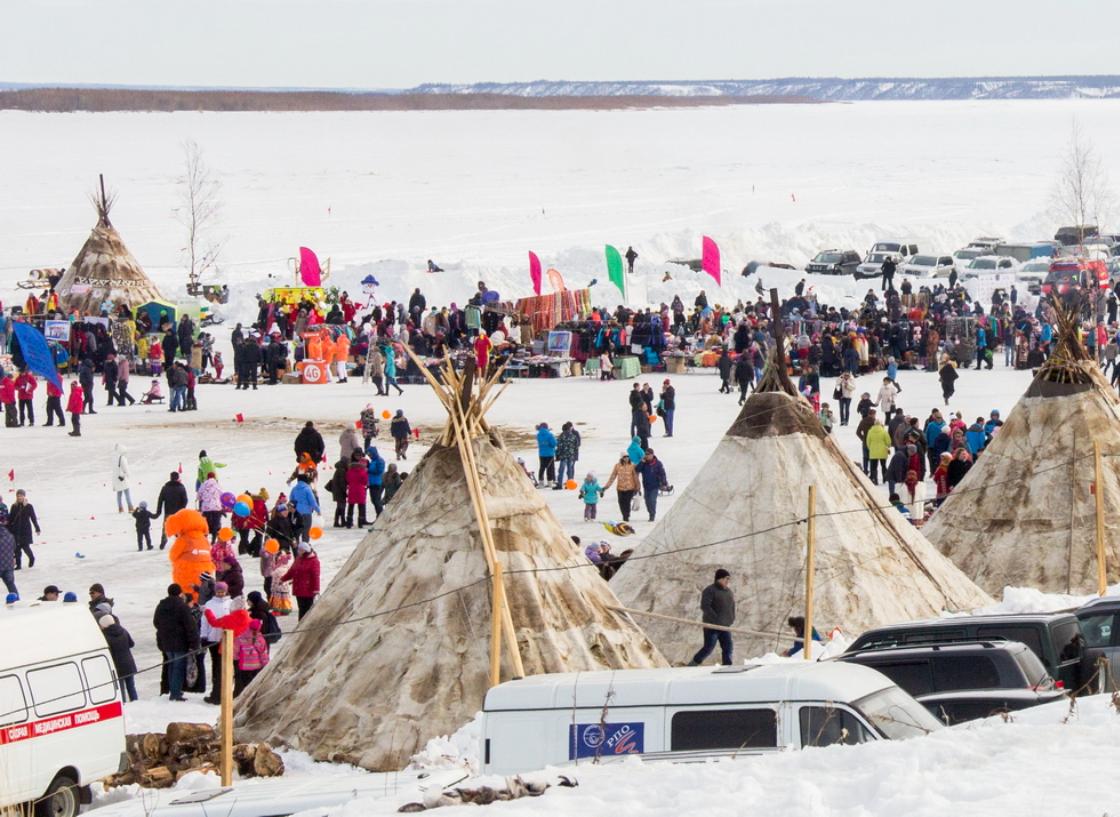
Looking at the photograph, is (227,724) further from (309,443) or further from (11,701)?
(309,443)

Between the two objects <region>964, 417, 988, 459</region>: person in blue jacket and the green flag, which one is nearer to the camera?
<region>964, 417, 988, 459</region>: person in blue jacket

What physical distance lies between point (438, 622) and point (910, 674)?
347 centimetres

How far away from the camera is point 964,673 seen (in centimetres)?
1116

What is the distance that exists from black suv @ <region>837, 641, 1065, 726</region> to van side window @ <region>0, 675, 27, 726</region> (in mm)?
5288

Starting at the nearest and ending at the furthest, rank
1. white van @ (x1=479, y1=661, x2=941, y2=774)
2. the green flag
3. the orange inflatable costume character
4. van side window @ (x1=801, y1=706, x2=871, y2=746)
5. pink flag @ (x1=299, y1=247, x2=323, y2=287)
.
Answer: van side window @ (x1=801, y1=706, x2=871, y2=746) → white van @ (x1=479, y1=661, x2=941, y2=774) → the orange inflatable costume character → pink flag @ (x1=299, y1=247, x2=323, y2=287) → the green flag

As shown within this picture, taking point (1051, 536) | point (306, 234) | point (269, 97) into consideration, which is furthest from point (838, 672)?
point (269, 97)

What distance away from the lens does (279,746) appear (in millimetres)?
12828

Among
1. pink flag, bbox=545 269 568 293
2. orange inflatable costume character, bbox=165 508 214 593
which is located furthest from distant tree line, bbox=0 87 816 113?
orange inflatable costume character, bbox=165 508 214 593

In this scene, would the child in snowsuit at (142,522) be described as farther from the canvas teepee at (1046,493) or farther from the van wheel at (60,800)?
the van wheel at (60,800)

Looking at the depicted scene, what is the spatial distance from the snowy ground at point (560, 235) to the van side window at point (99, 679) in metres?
1.49

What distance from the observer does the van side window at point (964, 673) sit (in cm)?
1108

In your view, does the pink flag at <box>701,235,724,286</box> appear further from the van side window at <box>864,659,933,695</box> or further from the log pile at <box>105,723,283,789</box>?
the van side window at <box>864,659,933,695</box>

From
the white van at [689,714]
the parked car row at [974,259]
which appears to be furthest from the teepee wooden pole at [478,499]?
the parked car row at [974,259]

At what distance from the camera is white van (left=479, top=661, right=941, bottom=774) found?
898cm
